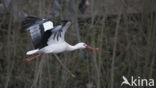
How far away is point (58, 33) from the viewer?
5750 millimetres

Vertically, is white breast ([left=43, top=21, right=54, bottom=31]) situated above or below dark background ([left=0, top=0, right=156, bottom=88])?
above

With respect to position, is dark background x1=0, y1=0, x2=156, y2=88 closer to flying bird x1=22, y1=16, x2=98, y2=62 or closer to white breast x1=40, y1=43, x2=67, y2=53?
flying bird x1=22, y1=16, x2=98, y2=62

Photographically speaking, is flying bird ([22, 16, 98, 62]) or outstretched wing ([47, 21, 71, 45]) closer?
outstretched wing ([47, 21, 71, 45])

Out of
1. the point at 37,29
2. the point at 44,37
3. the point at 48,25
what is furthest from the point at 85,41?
the point at 37,29

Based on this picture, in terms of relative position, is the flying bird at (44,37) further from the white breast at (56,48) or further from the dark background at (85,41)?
the dark background at (85,41)

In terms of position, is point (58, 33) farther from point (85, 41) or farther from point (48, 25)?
point (85, 41)

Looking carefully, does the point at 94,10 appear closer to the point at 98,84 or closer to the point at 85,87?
the point at 98,84

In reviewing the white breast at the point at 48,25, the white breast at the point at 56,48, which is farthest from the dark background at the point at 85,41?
the white breast at the point at 56,48

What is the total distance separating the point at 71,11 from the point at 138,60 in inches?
56.3

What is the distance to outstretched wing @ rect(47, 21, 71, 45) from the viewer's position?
5598 millimetres

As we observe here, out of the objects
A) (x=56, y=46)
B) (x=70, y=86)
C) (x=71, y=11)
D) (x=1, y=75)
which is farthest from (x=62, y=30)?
(x=1, y=75)

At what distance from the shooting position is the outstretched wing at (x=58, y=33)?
5598 mm

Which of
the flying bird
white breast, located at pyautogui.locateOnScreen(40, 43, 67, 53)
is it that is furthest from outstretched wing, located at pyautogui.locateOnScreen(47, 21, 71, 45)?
white breast, located at pyautogui.locateOnScreen(40, 43, 67, 53)

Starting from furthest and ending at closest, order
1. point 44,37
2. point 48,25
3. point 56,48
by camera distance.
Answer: point 48,25
point 44,37
point 56,48
